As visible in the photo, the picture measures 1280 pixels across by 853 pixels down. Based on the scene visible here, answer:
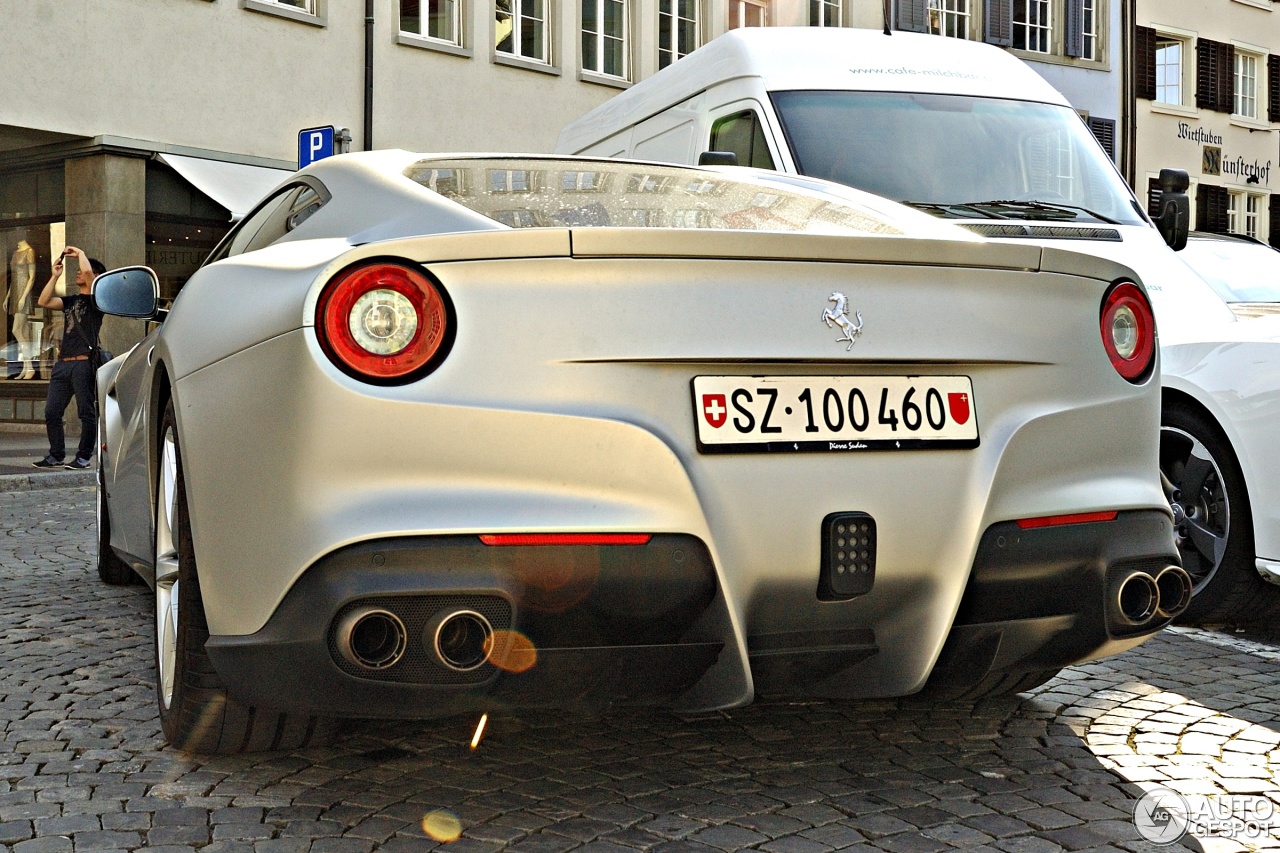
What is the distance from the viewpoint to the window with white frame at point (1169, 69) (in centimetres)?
3466

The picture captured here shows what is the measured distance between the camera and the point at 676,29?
2634 cm

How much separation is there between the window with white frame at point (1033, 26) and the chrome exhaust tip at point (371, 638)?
3142 cm

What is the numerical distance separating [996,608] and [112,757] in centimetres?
204

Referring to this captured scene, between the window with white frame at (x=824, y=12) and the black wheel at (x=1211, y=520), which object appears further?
the window with white frame at (x=824, y=12)

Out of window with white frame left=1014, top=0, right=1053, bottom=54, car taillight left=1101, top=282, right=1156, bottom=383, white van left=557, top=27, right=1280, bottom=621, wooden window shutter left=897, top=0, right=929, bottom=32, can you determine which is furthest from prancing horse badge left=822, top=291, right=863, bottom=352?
window with white frame left=1014, top=0, right=1053, bottom=54

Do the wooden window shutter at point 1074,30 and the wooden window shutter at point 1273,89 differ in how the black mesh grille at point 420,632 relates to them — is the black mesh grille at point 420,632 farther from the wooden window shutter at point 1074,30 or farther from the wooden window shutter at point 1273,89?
the wooden window shutter at point 1273,89

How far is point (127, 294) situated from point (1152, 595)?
3.09 meters

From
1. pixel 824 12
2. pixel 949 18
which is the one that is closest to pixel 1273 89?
pixel 949 18

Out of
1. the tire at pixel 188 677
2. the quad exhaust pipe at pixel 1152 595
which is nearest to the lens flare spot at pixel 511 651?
the tire at pixel 188 677

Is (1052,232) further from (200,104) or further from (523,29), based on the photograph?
(523,29)

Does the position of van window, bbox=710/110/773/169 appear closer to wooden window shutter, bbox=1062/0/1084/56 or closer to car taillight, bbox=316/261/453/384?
car taillight, bbox=316/261/453/384

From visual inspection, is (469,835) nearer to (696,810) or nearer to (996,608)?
(696,810)

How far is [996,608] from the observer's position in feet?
10.3

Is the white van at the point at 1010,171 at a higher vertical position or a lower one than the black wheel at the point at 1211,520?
higher
